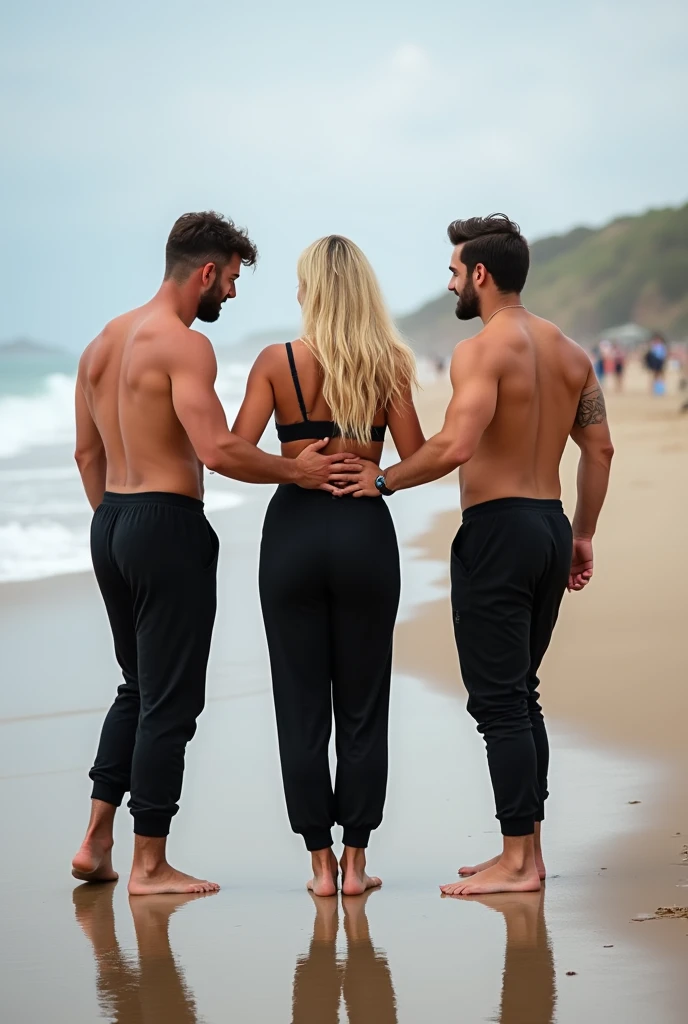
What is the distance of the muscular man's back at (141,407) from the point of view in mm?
3883

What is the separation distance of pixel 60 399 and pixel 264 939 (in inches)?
1560

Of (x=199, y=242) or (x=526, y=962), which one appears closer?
(x=526, y=962)

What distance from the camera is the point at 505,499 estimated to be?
154 inches

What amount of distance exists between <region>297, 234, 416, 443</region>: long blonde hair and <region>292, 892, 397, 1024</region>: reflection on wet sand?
1315 millimetres

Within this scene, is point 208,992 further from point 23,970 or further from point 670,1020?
point 670,1020

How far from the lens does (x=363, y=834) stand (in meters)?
3.89

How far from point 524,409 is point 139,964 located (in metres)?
1.79

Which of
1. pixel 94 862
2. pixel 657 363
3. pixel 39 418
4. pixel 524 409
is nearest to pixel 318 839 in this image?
pixel 94 862

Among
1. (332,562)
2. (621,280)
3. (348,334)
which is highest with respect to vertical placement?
(621,280)

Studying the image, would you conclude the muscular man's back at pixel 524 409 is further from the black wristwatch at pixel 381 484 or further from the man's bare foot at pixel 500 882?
the man's bare foot at pixel 500 882

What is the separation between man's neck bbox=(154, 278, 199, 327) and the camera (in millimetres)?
3982

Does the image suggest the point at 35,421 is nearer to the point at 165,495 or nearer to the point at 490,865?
the point at 165,495

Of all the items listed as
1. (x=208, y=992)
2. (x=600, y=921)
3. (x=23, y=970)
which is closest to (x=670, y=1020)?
(x=600, y=921)

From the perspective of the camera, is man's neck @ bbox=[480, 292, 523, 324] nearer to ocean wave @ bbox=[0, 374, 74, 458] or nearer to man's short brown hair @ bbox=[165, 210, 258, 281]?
man's short brown hair @ bbox=[165, 210, 258, 281]
